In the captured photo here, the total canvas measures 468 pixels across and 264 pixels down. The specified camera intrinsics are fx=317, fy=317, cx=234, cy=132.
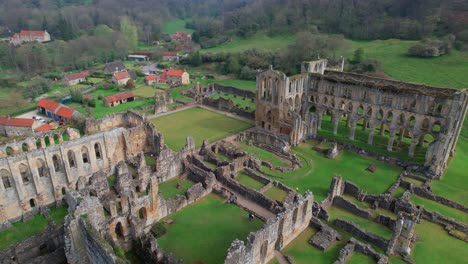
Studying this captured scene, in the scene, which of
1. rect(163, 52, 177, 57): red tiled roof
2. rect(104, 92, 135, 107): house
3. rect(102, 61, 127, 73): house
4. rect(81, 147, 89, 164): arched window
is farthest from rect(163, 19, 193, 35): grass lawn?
rect(81, 147, 89, 164): arched window

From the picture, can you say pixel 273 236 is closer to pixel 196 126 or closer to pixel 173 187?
pixel 173 187

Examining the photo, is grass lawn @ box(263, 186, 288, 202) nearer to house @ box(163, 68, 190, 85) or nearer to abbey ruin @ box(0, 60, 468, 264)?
abbey ruin @ box(0, 60, 468, 264)

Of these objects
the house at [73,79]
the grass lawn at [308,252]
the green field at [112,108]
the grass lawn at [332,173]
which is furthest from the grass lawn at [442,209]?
the house at [73,79]

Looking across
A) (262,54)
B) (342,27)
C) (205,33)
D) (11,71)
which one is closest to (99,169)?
(262,54)

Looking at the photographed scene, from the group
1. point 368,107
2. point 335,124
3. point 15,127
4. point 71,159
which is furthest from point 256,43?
point 71,159

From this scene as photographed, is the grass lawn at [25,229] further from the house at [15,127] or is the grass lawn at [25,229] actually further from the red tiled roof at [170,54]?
the red tiled roof at [170,54]

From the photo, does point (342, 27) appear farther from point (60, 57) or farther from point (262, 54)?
point (60, 57)
